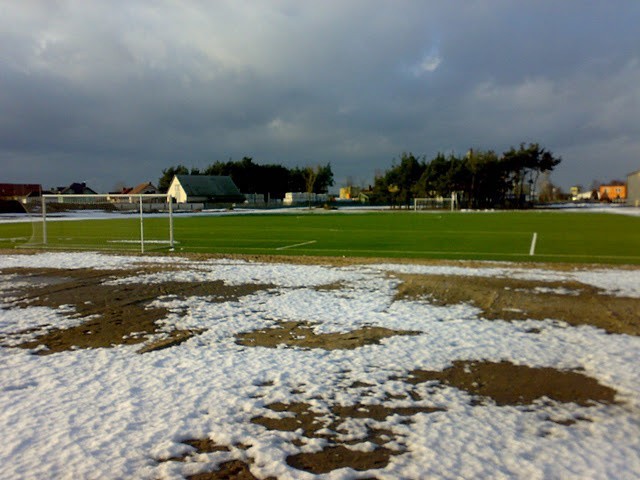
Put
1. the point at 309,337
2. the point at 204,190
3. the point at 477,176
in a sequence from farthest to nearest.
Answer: the point at 204,190 < the point at 477,176 < the point at 309,337

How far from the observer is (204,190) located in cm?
9306

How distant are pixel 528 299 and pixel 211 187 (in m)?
88.9

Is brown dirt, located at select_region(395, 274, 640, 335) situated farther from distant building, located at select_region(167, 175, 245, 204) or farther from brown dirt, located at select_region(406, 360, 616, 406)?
distant building, located at select_region(167, 175, 245, 204)

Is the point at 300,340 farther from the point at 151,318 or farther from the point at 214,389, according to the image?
the point at 151,318

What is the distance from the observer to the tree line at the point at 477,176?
235 ft

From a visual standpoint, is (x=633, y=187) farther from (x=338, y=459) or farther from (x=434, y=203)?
(x=338, y=459)

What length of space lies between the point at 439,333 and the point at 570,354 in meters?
1.71

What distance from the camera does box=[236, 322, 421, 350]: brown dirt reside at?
22.0 ft

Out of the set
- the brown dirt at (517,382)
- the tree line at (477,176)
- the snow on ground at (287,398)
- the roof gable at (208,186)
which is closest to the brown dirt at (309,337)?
the snow on ground at (287,398)

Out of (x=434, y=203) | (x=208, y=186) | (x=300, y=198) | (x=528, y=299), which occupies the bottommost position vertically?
(x=528, y=299)

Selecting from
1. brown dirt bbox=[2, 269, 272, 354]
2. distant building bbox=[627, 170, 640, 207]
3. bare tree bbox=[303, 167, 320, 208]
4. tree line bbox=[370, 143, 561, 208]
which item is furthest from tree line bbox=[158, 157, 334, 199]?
Result: brown dirt bbox=[2, 269, 272, 354]

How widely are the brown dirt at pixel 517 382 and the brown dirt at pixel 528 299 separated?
241cm

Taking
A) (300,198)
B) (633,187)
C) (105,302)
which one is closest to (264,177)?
(300,198)

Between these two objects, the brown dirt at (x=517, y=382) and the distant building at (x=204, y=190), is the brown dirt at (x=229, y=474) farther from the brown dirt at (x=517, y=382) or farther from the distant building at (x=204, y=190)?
the distant building at (x=204, y=190)
